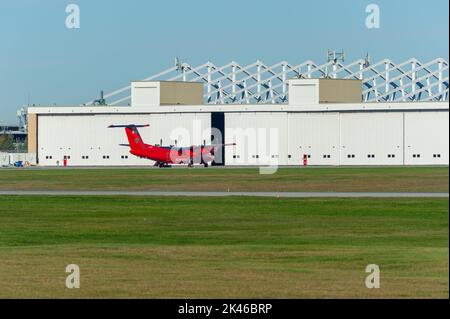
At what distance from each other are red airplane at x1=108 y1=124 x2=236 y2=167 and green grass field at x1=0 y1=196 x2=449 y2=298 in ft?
259

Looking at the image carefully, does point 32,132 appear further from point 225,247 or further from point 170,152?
point 225,247

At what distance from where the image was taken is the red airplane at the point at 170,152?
144 metres

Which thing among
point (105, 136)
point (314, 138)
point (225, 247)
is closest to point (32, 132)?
point (105, 136)

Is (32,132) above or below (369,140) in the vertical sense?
above

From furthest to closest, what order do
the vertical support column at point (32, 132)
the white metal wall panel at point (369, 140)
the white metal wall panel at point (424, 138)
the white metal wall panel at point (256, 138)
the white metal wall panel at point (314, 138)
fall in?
the vertical support column at point (32, 132) < the white metal wall panel at point (256, 138) < the white metal wall panel at point (314, 138) < the white metal wall panel at point (369, 140) < the white metal wall panel at point (424, 138)

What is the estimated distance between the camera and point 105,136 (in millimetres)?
160875

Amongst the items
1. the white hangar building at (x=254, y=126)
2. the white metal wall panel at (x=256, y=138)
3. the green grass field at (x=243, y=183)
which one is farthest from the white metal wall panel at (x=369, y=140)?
the green grass field at (x=243, y=183)

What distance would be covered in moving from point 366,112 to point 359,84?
17554mm

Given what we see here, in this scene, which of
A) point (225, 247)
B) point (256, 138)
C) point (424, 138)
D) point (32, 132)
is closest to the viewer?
point (225, 247)

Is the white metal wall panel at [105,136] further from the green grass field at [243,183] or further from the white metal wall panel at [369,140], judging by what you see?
the green grass field at [243,183]

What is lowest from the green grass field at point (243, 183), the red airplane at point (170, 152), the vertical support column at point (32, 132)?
the green grass field at point (243, 183)

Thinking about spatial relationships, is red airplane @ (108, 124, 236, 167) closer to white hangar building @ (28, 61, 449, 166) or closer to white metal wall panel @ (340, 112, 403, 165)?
white hangar building @ (28, 61, 449, 166)

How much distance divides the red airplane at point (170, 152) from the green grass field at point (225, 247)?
259 feet

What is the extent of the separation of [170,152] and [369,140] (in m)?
27.5
